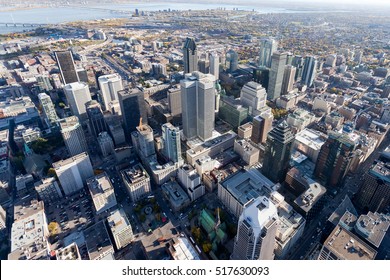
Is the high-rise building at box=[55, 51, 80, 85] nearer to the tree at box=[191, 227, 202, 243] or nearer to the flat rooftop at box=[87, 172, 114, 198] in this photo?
the flat rooftop at box=[87, 172, 114, 198]

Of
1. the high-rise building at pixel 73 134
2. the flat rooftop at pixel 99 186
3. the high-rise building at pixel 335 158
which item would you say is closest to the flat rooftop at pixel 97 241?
the flat rooftop at pixel 99 186

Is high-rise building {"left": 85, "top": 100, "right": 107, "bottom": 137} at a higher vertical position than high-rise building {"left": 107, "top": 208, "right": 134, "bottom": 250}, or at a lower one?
higher

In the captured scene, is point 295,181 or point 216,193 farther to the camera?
point 216,193

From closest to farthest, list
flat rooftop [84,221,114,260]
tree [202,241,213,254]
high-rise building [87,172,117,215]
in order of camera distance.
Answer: flat rooftop [84,221,114,260] < tree [202,241,213,254] < high-rise building [87,172,117,215]

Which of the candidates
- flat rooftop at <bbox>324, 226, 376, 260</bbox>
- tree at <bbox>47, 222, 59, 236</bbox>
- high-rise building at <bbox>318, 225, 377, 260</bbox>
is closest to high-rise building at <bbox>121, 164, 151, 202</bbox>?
tree at <bbox>47, 222, 59, 236</bbox>

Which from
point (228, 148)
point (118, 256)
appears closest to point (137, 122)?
point (228, 148)

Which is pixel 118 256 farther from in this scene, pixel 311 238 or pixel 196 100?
pixel 196 100

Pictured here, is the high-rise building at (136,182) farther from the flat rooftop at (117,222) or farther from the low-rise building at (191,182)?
the low-rise building at (191,182)
